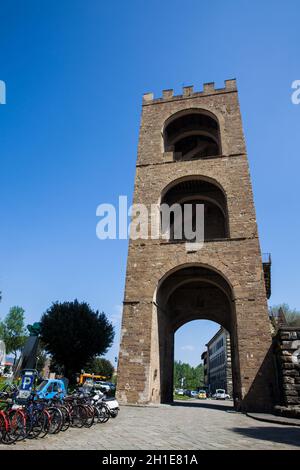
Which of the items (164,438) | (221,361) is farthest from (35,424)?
(221,361)

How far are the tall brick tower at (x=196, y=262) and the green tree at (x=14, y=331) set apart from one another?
38692mm

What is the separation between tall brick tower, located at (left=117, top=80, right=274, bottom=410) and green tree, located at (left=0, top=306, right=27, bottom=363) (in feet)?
127

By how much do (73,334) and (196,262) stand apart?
38.7 feet

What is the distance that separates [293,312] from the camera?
99.0ft

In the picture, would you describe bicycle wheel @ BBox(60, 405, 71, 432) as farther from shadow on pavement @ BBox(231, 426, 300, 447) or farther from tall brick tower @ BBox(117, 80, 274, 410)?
tall brick tower @ BBox(117, 80, 274, 410)


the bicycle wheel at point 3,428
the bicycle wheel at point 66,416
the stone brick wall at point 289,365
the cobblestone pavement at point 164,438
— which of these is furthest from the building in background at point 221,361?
the bicycle wheel at point 3,428

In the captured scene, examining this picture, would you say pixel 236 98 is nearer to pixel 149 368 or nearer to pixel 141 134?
pixel 141 134

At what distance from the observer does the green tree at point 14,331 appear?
158 feet

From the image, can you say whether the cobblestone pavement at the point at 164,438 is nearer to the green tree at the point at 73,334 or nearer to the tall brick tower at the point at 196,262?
the tall brick tower at the point at 196,262

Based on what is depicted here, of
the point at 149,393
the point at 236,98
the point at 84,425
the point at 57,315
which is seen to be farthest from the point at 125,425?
the point at 236,98

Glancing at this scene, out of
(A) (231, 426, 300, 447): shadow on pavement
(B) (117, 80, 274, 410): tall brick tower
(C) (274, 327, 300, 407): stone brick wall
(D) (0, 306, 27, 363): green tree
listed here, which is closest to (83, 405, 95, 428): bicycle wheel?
(A) (231, 426, 300, 447): shadow on pavement

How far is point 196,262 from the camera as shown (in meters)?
14.3

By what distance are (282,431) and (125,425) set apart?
378 cm

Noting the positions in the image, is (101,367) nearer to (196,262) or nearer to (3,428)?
(196,262)
